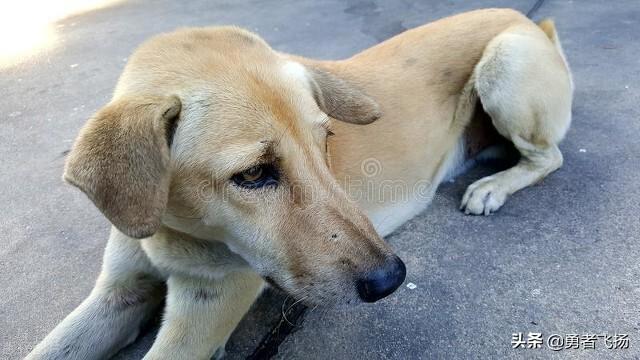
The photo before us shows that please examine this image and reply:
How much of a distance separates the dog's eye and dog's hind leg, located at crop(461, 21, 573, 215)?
1563 millimetres

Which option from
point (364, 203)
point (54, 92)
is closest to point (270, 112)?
point (364, 203)

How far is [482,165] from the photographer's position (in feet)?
11.1

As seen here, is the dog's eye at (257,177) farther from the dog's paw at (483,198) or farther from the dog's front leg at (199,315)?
the dog's paw at (483,198)

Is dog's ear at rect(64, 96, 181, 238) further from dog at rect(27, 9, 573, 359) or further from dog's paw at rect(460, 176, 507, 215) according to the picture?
dog's paw at rect(460, 176, 507, 215)

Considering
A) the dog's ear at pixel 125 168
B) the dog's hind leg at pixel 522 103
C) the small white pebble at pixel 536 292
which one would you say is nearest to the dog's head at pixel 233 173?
the dog's ear at pixel 125 168

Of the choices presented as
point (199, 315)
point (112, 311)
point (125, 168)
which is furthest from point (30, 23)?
point (125, 168)

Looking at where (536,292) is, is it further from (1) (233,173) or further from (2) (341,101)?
(1) (233,173)

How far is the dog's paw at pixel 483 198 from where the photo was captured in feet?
9.46

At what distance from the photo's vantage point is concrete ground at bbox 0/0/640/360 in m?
2.18

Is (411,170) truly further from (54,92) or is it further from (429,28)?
(54,92)

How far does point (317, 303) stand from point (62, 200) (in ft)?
7.50

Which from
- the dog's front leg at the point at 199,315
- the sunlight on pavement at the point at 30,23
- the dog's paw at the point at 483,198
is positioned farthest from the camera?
the sunlight on pavement at the point at 30,23

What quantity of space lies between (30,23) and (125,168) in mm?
7463

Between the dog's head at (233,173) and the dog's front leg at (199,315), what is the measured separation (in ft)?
1.14
